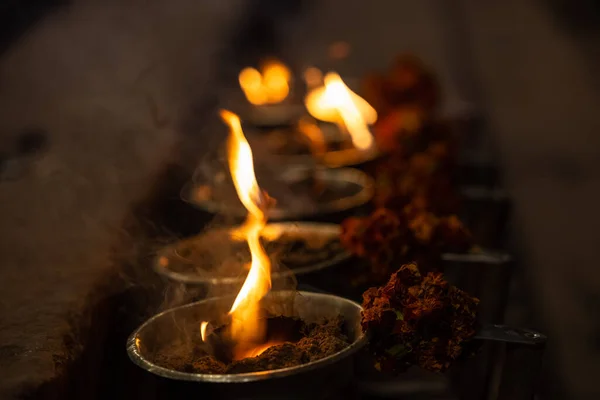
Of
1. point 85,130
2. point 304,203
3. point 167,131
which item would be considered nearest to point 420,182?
point 304,203

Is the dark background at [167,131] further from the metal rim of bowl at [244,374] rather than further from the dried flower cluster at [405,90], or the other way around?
the dried flower cluster at [405,90]

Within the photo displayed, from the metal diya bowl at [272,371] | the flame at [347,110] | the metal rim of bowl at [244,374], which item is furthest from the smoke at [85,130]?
the flame at [347,110]

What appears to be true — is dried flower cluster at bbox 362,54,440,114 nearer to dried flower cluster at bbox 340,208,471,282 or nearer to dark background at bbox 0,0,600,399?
dark background at bbox 0,0,600,399

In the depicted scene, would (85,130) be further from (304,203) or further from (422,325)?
(422,325)

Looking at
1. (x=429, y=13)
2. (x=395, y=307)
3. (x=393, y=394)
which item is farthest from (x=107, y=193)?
(x=429, y=13)

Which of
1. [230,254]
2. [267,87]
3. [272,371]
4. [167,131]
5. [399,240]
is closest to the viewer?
[272,371]
